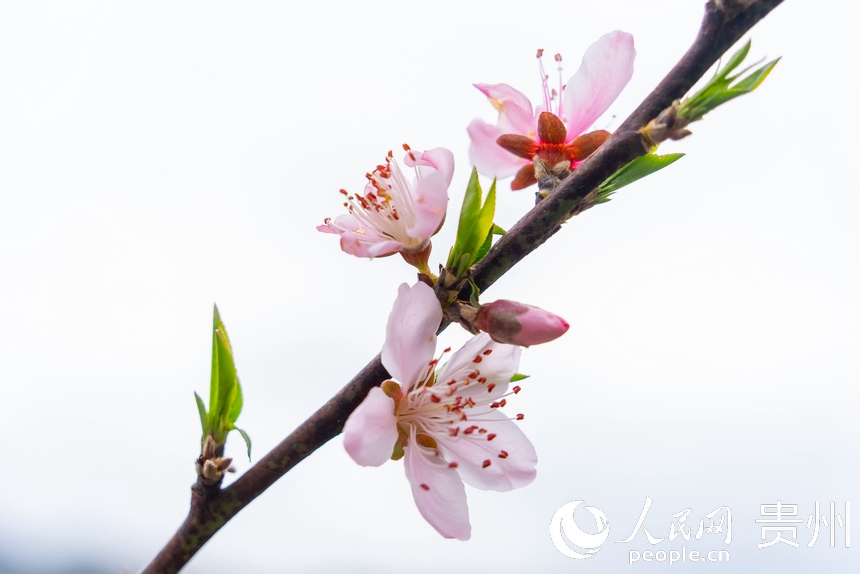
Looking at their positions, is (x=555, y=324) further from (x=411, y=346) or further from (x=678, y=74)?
(x=678, y=74)

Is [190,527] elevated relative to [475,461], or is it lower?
lower

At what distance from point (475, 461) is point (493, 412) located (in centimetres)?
6

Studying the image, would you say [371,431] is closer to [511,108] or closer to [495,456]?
[495,456]

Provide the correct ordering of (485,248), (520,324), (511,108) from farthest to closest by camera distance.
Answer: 1. (511,108)
2. (485,248)
3. (520,324)

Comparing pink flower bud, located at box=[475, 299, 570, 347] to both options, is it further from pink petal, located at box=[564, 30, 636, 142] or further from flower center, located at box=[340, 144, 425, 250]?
pink petal, located at box=[564, 30, 636, 142]

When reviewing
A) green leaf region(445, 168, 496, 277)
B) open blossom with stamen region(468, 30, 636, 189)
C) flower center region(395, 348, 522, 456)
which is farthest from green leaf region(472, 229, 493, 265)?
open blossom with stamen region(468, 30, 636, 189)

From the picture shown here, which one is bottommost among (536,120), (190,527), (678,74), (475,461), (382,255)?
(190,527)

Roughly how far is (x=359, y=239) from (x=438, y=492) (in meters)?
0.32

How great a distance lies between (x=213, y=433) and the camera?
2.69ft

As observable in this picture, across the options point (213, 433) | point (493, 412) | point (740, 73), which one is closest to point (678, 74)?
point (740, 73)

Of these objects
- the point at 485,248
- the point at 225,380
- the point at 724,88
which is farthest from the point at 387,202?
the point at 724,88

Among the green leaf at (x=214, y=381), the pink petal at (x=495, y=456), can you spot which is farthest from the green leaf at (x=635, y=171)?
the green leaf at (x=214, y=381)

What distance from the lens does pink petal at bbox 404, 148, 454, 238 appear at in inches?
29.4

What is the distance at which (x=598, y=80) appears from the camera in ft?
3.19
